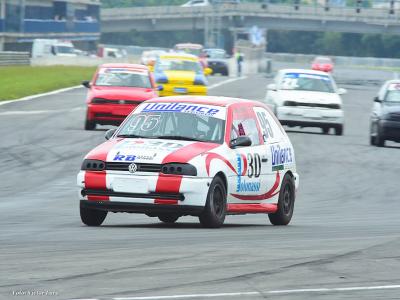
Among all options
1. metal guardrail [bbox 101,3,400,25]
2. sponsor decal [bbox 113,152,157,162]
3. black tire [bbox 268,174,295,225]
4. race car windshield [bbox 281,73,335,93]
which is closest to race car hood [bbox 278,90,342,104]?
race car windshield [bbox 281,73,335,93]

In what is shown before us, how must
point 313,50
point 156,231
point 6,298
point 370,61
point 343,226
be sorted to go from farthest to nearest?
point 313,50 < point 370,61 < point 343,226 < point 156,231 < point 6,298

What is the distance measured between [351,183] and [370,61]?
11435 cm

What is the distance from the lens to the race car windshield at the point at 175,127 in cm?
1338

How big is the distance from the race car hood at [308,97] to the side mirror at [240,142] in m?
17.7

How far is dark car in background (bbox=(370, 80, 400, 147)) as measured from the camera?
28438 millimetres

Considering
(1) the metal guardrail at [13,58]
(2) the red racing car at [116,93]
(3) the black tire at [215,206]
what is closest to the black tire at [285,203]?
(3) the black tire at [215,206]

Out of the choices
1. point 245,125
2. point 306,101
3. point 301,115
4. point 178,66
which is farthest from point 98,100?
point 245,125

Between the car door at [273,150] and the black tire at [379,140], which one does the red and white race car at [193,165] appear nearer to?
the car door at [273,150]

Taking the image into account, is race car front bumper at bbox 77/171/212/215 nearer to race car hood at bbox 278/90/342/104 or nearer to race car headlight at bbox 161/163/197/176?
race car headlight at bbox 161/163/197/176

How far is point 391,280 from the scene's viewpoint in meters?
8.91

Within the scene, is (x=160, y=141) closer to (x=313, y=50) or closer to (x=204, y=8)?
(x=204, y=8)

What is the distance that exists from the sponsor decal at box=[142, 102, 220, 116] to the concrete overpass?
12998 centimetres

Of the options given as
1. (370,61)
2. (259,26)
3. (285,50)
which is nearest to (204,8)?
(259,26)

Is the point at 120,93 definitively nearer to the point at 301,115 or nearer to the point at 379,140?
the point at 301,115
